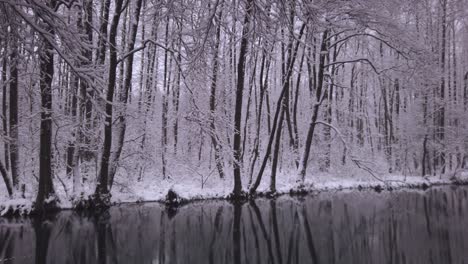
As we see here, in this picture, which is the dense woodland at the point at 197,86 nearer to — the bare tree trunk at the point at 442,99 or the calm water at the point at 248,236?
the bare tree trunk at the point at 442,99

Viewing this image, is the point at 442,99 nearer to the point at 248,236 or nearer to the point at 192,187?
the point at 192,187

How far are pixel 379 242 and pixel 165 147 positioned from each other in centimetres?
1429

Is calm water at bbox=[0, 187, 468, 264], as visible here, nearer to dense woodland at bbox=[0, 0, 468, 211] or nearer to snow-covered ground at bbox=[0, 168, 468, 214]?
snow-covered ground at bbox=[0, 168, 468, 214]

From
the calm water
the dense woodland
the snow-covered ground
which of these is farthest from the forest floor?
the calm water

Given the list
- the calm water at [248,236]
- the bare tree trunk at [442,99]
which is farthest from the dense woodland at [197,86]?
the calm water at [248,236]

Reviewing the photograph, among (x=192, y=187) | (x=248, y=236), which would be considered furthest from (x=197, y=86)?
(x=192, y=187)

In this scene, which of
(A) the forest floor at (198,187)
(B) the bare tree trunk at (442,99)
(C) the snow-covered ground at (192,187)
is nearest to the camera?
(A) the forest floor at (198,187)

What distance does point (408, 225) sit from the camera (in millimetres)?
9648

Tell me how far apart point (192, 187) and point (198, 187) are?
1.09ft

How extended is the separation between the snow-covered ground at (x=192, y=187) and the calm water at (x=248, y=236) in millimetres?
1571

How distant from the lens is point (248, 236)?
8.52 m

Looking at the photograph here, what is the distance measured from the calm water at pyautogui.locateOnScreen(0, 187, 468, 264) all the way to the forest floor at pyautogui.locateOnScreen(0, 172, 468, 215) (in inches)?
56.8

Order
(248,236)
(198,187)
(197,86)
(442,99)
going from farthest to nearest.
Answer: (442,99) < (198,187) < (248,236) < (197,86)

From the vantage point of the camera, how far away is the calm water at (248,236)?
6.79m
